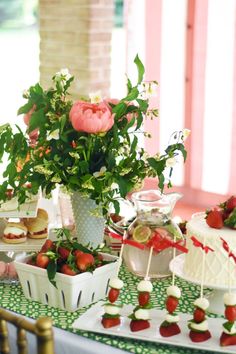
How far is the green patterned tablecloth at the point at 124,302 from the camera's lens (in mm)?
1681

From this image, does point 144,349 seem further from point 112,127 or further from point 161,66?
point 161,66

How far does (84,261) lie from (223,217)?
0.36 m

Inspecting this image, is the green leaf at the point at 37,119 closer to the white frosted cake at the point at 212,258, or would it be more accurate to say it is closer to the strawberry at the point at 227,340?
the white frosted cake at the point at 212,258

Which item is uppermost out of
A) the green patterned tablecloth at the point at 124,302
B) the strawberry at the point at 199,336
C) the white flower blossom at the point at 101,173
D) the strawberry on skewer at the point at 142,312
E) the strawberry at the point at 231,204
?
the white flower blossom at the point at 101,173

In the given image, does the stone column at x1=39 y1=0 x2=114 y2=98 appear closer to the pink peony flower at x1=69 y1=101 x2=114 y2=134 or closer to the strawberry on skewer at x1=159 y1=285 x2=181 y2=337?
the pink peony flower at x1=69 y1=101 x2=114 y2=134

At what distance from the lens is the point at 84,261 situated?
1.90 meters

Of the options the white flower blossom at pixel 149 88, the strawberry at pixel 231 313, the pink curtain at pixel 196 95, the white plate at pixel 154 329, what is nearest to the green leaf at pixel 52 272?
the white plate at pixel 154 329

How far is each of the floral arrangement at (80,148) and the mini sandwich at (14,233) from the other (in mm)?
101

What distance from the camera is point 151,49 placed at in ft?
18.0

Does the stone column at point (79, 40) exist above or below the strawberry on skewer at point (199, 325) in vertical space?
above

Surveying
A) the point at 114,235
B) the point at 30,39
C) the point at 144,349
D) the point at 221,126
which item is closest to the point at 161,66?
the point at 221,126

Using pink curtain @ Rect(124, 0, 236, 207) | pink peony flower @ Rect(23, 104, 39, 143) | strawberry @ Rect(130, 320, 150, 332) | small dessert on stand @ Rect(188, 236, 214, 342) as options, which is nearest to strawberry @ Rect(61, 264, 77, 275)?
strawberry @ Rect(130, 320, 150, 332)

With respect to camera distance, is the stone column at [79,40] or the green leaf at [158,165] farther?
the stone column at [79,40]

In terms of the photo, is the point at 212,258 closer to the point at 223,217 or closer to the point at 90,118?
the point at 223,217
